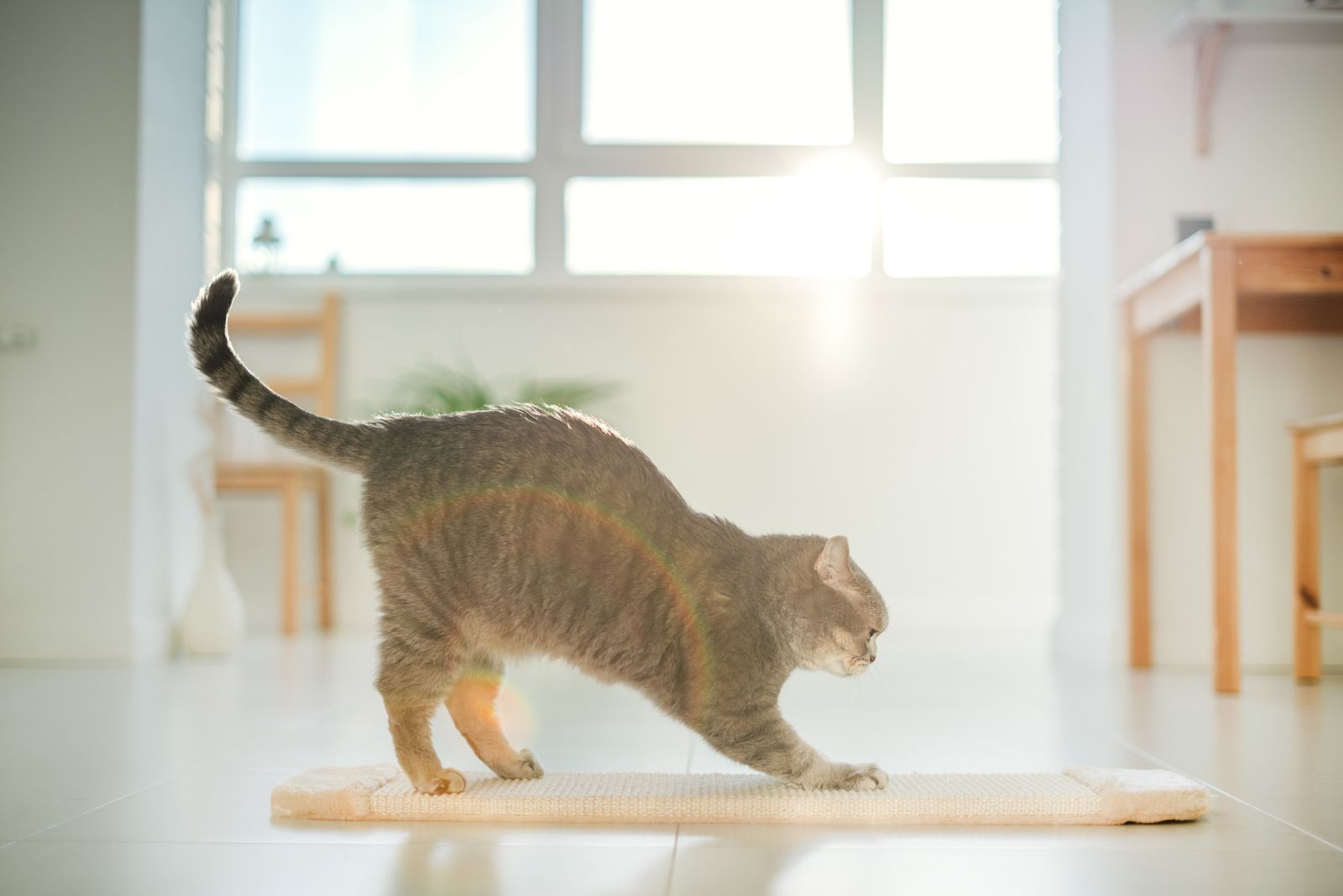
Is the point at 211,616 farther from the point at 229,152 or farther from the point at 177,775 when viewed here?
the point at 229,152

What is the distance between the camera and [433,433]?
4.96ft

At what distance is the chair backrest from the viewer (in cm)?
407

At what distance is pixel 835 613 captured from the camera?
150cm

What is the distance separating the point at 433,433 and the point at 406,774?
44 cm

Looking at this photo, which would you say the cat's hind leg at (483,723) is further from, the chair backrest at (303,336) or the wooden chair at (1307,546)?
the chair backrest at (303,336)

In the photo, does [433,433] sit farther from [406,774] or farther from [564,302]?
[564,302]

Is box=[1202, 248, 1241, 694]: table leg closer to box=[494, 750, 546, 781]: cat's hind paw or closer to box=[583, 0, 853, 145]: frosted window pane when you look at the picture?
box=[494, 750, 546, 781]: cat's hind paw

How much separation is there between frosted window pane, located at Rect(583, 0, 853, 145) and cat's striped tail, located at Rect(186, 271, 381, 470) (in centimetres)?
314

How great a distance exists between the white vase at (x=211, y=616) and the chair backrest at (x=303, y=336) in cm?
78

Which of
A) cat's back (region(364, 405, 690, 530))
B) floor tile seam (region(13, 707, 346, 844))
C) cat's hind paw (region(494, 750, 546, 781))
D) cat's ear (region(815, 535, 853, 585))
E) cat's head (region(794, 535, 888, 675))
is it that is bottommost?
floor tile seam (region(13, 707, 346, 844))

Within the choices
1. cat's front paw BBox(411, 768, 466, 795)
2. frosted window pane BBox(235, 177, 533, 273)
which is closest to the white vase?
frosted window pane BBox(235, 177, 533, 273)

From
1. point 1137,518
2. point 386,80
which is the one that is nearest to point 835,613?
point 1137,518

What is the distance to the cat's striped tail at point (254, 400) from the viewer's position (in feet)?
4.76

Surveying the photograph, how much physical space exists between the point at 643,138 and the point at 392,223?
102 cm
